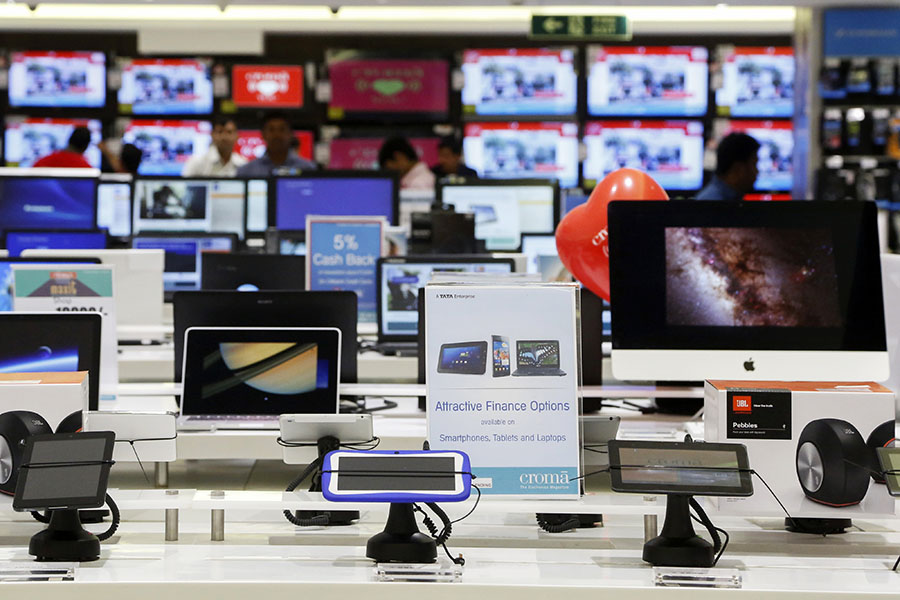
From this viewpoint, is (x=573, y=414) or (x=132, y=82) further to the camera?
(x=132, y=82)

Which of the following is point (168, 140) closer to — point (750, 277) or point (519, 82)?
point (519, 82)

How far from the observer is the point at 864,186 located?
9320 millimetres

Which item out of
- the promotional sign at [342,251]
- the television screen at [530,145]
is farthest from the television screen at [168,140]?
the promotional sign at [342,251]

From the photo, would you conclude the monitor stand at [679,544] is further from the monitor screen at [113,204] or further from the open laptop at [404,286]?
the monitor screen at [113,204]

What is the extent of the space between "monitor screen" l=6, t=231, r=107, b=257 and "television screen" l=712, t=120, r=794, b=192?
6240 millimetres

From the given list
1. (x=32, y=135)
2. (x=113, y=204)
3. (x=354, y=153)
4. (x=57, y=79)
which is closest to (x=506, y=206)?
(x=113, y=204)

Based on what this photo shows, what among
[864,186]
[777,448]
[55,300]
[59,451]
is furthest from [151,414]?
[864,186]

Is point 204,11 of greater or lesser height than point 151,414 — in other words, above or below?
above

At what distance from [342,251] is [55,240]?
1481mm

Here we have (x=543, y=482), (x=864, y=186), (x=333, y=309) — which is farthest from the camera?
(x=864, y=186)

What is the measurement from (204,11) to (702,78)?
13.8 ft

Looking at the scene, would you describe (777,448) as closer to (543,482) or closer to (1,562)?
(543,482)

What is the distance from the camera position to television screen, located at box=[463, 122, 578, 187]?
34.0 feet

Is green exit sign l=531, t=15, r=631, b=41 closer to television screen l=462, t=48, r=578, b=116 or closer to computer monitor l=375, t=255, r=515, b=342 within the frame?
television screen l=462, t=48, r=578, b=116
